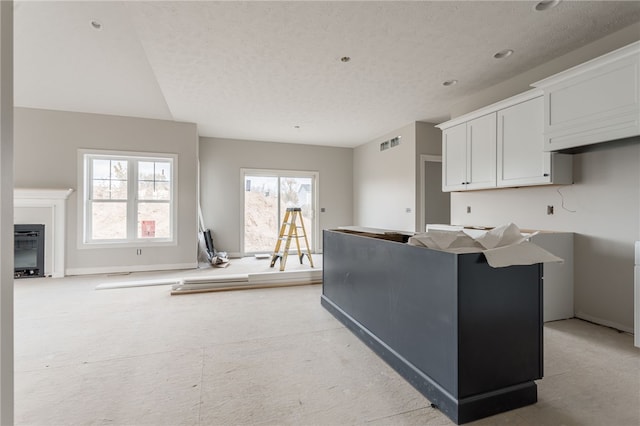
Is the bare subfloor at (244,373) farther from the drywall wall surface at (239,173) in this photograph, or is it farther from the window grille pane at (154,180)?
the drywall wall surface at (239,173)

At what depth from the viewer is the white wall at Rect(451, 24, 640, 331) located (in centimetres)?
Answer: 266

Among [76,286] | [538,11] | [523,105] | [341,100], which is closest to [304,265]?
[341,100]

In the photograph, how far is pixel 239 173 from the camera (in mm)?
6992

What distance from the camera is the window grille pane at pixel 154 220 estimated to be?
5559 mm

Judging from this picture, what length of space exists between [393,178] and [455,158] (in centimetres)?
198

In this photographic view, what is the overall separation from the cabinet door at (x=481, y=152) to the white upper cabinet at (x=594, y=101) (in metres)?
0.70

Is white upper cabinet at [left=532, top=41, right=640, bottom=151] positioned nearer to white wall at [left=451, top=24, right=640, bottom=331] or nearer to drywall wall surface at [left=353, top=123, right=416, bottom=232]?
white wall at [left=451, top=24, right=640, bottom=331]

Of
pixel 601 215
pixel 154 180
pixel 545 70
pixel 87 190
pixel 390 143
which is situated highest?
pixel 545 70

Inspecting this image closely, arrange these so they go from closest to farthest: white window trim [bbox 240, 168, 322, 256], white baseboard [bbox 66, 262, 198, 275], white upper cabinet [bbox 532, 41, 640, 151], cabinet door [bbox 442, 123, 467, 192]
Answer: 1. white upper cabinet [bbox 532, 41, 640, 151]
2. cabinet door [bbox 442, 123, 467, 192]
3. white baseboard [bbox 66, 262, 198, 275]
4. white window trim [bbox 240, 168, 322, 256]

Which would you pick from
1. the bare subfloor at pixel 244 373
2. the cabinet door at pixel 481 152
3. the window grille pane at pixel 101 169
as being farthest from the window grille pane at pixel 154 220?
the cabinet door at pixel 481 152

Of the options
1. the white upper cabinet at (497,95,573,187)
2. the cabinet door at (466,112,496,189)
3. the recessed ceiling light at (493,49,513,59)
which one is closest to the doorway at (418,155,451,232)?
the cabinet door at (466,112,496,189)

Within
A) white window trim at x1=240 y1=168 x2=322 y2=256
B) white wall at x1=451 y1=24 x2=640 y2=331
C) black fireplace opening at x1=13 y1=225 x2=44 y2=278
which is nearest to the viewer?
white wall at x1=451 y1=24 x2=640 y2=331

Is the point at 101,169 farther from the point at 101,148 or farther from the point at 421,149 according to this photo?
the point at 421,149

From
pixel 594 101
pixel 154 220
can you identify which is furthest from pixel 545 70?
pixel 154 220
